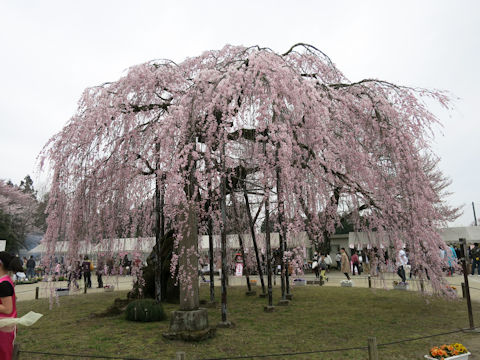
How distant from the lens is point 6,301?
399 centimetres

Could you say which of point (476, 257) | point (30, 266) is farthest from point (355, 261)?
point (30, 266)

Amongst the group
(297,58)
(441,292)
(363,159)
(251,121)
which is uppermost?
(297,58)

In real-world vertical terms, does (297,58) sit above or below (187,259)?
above

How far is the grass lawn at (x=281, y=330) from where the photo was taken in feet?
20.8

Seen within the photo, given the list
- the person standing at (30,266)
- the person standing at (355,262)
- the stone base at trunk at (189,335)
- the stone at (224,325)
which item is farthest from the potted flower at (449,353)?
the person standing at (30,266)

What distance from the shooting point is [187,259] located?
7.51 m

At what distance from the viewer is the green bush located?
343 inches

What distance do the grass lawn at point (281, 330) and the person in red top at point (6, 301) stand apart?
2.36m

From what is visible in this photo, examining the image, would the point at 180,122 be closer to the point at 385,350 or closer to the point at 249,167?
the point at 249,167

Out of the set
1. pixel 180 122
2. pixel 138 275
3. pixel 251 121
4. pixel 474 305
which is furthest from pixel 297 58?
pixel 474 305

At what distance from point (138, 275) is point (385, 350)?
24.5ft

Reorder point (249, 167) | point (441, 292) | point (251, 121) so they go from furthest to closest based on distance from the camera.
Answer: point (249, 167)
point (441, 292)
point (251, 121)

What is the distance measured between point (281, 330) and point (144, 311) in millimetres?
3524

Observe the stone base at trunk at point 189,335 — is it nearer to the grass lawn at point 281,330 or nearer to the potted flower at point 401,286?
the grass lawn at point 281,330
